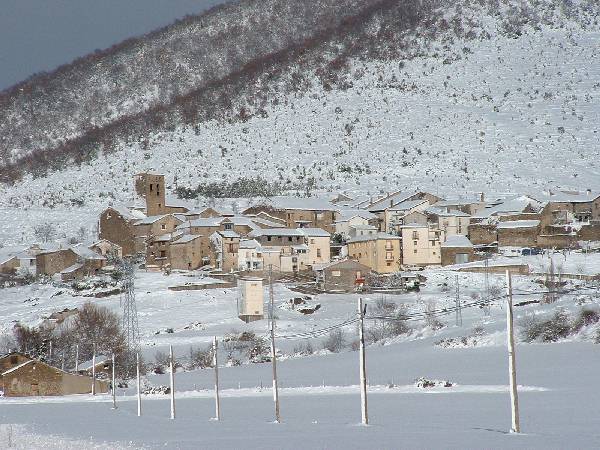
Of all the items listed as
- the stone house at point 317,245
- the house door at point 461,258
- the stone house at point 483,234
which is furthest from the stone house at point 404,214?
the house door at point 461,258

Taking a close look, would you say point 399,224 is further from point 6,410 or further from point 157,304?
point 6,410

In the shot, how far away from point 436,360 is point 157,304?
1045 inches

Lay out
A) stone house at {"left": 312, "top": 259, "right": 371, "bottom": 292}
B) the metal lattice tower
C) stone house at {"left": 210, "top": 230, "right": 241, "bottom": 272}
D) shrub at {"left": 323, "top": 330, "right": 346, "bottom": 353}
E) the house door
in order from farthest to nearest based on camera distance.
Result: 1. the house door
2. stone house at {"left": 210, "top": 230, "right": 241, "bottom": 272}
3. stone house at {"left": 312, "top": 259, "right": 371, "bottom": 292}
4. shrub at {"left": 323, "top": 330, "right": 346, "bottom": 353}
5. the metal lattice tower

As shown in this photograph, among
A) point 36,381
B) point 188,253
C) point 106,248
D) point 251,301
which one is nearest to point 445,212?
point 188,253

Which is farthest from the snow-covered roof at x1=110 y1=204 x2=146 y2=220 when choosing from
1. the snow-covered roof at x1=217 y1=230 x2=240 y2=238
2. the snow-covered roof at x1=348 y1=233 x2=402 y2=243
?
the snow-covered roof at x1=348 y1=233 x2=402 y2=243

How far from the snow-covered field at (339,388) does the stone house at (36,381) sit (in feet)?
11.5

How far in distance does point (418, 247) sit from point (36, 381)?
38223 mm

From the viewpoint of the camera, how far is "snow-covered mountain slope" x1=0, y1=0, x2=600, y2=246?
133375 mm

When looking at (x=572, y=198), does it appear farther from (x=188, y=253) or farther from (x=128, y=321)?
(x=128, y=321)

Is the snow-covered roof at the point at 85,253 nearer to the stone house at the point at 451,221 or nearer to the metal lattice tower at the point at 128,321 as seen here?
the metal lattice tower at the point at 128,321

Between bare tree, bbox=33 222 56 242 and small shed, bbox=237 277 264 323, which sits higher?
bare tree, bbox=33 222 56 242

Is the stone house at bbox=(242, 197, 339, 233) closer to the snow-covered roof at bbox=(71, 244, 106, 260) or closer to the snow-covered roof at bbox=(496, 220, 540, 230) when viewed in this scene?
the snow-covered roof at bbox=(71, 244, 106, 260)

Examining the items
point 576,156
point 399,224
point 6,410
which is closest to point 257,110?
point 576,156

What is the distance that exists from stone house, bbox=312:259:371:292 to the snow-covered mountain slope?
40.8m
